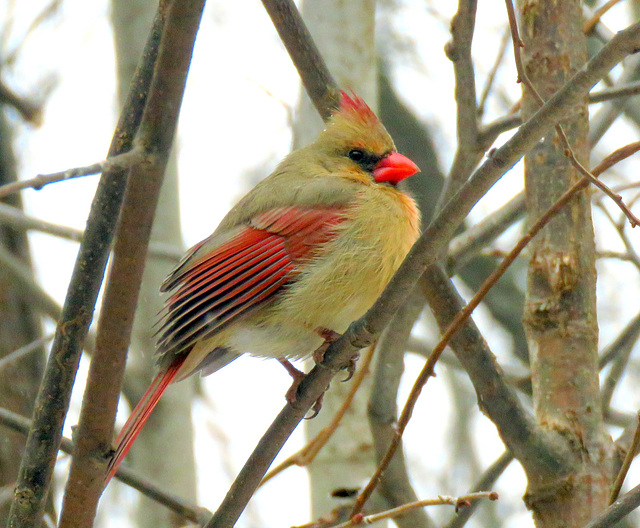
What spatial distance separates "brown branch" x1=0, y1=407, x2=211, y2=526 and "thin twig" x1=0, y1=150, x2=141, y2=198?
89cm

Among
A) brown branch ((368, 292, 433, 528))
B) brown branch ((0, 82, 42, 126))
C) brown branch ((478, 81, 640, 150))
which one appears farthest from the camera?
brown branch ((0, 82, 42, 126))

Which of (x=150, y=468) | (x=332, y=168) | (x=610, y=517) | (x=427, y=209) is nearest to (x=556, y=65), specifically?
(x=332, y=168)

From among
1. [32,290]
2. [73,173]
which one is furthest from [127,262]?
[32,290]

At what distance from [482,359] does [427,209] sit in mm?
3550

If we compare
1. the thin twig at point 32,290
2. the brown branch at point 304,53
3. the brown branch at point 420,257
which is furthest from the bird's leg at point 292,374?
the thin twig at point 32,290

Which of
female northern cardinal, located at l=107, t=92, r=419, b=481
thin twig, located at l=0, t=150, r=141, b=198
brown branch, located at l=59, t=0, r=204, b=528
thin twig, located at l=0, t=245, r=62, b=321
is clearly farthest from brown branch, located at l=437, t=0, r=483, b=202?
thin twig, located at l=0, t=245, r=62, b=321

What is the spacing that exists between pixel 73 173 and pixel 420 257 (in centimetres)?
77

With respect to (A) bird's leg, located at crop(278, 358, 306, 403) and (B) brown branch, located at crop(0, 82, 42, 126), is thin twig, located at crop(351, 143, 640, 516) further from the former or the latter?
(B) brown branch, located at crop(0, 82, 42, 126)

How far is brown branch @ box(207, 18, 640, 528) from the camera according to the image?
185 centimetres

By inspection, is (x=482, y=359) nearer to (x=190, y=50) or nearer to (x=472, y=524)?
(x=190, y=50)

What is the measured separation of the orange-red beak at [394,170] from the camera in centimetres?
335

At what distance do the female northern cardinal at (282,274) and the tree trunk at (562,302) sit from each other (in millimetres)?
503

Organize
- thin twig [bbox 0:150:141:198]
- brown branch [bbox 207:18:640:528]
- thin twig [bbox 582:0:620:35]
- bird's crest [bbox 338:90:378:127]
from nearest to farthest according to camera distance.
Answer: thin twig [bbox 0:150:141:198] → brown branch [bbox 207:18:640:528] → thin twig [bbox 582:0:620:35] → bird's crest [bbox 338:90:378:127]

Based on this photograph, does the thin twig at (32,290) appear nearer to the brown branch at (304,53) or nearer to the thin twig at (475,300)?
the brown branch at (304,53)
